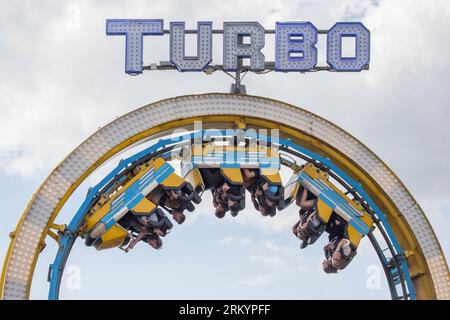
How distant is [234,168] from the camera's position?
25.8 metres

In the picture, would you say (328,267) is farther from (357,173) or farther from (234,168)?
(234,168)

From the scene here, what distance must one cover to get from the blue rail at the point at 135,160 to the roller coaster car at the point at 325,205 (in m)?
0.28

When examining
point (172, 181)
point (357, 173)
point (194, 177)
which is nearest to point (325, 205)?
point (357, 173)

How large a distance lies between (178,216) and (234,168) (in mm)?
1662

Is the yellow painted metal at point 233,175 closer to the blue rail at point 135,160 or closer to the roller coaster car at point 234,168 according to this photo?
the roller coaster car at point 234,168

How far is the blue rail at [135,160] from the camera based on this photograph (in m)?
24.7

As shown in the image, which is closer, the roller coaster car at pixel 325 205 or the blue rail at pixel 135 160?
the blue rail at pixel 135 160

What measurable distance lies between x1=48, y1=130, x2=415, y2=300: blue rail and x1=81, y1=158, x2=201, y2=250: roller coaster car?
9.6 inches

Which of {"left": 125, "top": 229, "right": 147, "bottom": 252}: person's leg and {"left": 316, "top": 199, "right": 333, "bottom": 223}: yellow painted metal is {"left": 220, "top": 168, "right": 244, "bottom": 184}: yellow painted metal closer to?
{"left": 316, "top": 199, "right": 333, "bottom": 223}: yellow painted metal

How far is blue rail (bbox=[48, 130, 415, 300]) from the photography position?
24.7m

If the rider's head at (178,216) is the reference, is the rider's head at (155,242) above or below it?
below

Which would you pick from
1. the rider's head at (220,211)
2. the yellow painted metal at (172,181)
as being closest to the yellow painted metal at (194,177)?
the yellow painted metal at (172,181)

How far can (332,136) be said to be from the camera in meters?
26.2
